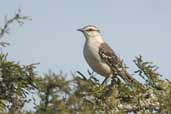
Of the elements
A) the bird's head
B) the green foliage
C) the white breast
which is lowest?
the green foliage

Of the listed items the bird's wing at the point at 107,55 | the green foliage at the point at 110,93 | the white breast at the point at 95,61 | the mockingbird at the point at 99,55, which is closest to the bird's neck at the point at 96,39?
the mockingbird at the point at 99,55

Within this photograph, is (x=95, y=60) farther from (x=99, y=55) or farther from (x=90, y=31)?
(x=90, y=31)

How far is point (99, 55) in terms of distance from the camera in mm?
13539

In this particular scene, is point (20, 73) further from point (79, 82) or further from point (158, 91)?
point (79, 82)

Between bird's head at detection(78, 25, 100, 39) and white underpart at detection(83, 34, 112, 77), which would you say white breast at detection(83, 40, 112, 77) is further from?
bird's head at detection(78, 25, 100, 39)

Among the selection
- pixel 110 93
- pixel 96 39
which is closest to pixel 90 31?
pixel 96 39

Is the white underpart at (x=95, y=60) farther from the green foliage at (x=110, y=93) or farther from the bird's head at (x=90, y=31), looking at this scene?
the green foliage at (x=110, y=93)

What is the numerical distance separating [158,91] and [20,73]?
165 cm

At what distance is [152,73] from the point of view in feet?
23.5

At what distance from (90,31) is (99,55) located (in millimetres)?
1378

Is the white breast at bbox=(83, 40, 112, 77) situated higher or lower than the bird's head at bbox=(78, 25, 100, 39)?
lower

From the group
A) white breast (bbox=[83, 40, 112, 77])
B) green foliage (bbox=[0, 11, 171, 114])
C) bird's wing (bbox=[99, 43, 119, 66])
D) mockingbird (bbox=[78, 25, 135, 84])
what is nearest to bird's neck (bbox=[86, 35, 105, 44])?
mockingbird (bbox=[78, 25, 135, 84])

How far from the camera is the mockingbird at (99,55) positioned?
13.1 m

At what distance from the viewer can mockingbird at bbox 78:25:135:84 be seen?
42.9 ft
